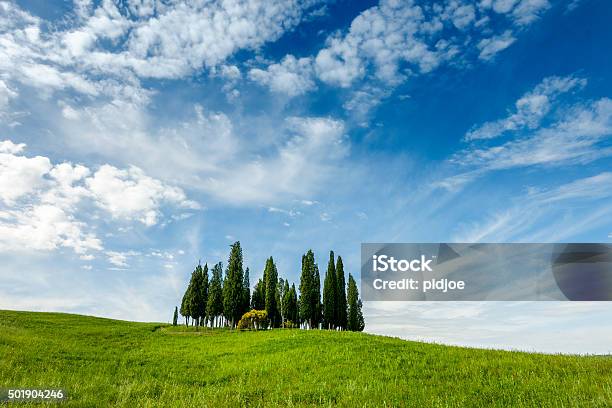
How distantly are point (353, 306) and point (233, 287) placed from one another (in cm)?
2891

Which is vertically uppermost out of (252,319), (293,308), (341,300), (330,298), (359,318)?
(330,298)

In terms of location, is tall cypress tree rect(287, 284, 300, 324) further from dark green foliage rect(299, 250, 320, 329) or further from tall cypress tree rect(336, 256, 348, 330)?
tall cypress tree rect(336, 256, 348, 330)

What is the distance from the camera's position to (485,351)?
830 inches

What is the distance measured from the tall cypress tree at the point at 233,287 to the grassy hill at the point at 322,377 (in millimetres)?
31933

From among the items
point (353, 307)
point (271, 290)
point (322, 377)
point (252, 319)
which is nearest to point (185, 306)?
point (271, 290)

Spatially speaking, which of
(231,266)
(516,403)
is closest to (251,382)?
(516,403)

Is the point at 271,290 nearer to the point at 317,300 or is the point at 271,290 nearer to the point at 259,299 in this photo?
the point at 259,299

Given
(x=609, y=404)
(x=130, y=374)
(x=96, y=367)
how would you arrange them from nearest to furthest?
(x=609, y=404), (x=130, y=374), (x=96, y=367)

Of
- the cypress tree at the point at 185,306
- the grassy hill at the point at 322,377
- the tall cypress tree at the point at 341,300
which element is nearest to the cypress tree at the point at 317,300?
the tall cypress tree at the point at 341,300

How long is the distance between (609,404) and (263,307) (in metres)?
60.2

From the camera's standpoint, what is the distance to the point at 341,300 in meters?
65.9

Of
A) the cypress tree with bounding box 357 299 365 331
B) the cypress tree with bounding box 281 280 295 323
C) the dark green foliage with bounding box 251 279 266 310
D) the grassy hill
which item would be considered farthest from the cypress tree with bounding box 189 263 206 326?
the grassy hill

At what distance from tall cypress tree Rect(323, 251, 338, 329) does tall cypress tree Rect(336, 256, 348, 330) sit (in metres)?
0.73

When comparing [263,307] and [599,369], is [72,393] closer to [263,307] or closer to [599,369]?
[599,369]
